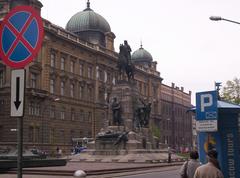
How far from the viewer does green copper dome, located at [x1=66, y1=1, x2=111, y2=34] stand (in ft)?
320

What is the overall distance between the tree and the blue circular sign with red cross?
5776 cm

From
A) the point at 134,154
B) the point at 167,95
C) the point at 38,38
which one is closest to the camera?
the point at 38,38

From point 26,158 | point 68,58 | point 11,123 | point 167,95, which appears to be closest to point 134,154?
point 26,158

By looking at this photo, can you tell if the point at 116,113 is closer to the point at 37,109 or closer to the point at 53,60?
the point at 37,109

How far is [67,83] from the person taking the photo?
83500mm

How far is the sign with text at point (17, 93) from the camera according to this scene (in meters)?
6.49

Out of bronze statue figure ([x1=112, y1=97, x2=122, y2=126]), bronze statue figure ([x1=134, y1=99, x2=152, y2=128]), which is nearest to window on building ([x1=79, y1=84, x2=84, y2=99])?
bronze statue figure ([x1=134, y1=99, x2=152, y2=128])

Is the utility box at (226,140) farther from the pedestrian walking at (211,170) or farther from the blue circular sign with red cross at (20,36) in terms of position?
the blue circular sign with red cross at (20,36)

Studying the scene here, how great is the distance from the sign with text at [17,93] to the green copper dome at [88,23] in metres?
91.4

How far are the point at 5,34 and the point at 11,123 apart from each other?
203ft

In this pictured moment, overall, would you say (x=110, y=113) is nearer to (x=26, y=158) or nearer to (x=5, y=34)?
(x=26, y=158)

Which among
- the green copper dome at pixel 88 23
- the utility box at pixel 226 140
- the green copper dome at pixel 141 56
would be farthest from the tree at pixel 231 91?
the green copper dome at pixel 141 56

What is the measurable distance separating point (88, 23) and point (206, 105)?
291 feet

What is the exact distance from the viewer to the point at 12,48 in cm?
655
